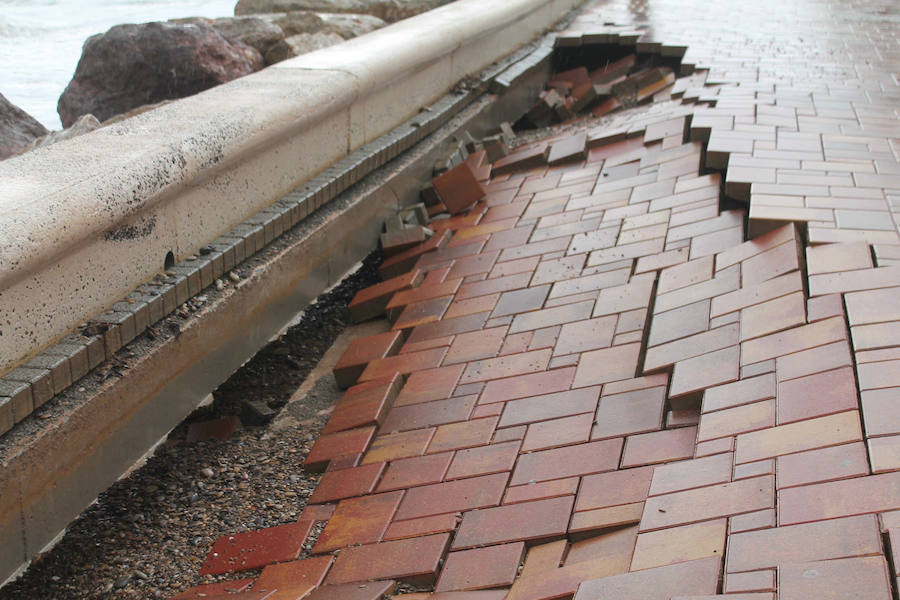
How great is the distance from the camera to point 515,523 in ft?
8.32

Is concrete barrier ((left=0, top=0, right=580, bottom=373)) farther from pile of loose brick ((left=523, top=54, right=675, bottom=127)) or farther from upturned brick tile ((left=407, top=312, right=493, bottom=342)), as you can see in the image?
pile of loose brick ((left=523, top=54, right=675, bottom=127))

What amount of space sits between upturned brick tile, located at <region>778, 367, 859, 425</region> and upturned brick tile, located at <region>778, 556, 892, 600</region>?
57 centimetres

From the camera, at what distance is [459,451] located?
2.96 metres

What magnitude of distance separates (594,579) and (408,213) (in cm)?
319

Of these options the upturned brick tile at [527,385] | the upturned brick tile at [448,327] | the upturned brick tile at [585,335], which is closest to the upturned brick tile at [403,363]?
the upturned brick tile at [448,327]

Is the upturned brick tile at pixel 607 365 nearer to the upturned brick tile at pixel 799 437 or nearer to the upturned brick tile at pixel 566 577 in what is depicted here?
the upturned brick tile at pixel 799 437

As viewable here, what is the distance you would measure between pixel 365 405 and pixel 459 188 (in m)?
2.03

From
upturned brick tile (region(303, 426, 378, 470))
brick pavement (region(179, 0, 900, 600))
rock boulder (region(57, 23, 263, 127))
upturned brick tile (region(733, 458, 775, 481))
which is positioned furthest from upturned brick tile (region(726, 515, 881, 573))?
rock boulder (region(57, 23, 263, 127))

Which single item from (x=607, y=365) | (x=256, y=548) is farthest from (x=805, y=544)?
(x=256, y=548)

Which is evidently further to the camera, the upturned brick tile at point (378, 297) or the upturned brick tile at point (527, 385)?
the upturned brick tile at point (378, 297)

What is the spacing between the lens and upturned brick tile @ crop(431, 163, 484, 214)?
16.8 feet

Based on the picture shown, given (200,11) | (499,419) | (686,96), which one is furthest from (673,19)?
(200,11)

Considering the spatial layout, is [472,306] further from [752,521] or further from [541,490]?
[752,521]

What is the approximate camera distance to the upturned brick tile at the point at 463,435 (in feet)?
9.81
